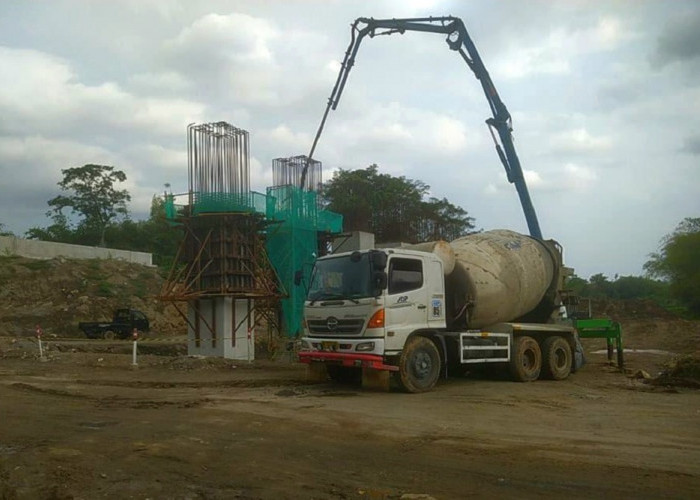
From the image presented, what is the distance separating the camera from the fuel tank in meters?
15.0

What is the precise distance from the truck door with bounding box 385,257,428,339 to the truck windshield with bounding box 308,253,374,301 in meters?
0.50

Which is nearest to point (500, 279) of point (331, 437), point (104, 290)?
point (331, 437)

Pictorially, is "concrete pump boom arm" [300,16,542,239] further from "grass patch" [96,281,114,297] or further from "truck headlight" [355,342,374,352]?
"grass patch" [96,281,114,297]

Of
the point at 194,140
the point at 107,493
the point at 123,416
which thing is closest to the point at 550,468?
the point at 107,493

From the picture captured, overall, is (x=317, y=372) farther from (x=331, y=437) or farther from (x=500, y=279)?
(x=331, y=437)

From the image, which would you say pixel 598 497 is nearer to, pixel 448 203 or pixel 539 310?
pixel 539 310

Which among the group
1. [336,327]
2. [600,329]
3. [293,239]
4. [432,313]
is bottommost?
[600,329]

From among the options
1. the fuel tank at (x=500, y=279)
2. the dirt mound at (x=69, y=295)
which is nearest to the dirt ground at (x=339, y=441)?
the fuel tank at (x=500, y=279)

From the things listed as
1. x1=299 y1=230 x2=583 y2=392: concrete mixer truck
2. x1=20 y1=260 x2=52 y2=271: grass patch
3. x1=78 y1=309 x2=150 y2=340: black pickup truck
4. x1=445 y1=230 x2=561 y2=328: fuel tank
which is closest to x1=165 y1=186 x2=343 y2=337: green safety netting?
x1=445 y1=230 x2=561 y2=328: fuel tank

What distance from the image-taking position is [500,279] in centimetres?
1556

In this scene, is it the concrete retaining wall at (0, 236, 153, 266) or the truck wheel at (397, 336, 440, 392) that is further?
the concrete retaining wall at (0, 236, 153, 266)

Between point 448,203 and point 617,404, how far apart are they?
43703mm

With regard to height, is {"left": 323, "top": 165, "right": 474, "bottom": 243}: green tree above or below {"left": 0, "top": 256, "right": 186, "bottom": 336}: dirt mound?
above

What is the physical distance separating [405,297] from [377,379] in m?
1.73
